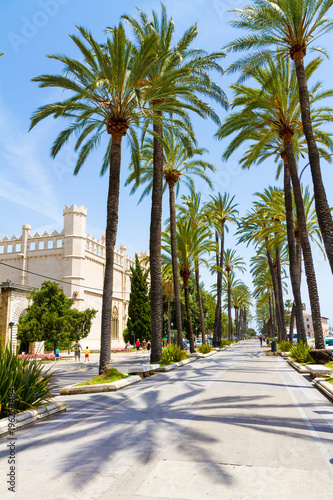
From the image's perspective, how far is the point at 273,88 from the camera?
18.5 m

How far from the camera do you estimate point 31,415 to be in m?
7.17

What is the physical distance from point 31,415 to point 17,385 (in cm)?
59

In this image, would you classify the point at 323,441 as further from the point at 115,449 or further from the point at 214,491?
the point at 115,449

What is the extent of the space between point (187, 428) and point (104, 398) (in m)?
3.82

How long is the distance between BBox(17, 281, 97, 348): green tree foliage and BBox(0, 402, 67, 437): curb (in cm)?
2285

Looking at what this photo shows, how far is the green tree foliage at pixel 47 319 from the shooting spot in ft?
Answer: 97.8

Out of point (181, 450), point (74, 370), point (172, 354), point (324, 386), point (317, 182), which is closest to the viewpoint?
point (181, 450)

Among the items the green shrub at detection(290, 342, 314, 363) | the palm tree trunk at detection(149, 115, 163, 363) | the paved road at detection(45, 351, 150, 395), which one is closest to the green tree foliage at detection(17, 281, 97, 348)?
the paved road at detection(45, 351, 150, 395)

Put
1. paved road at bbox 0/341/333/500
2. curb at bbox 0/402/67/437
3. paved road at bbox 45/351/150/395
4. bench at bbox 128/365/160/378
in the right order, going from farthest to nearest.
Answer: paved road at bbox 45/351/150/395 → bench at bbox 128/365/160/378 → curb at bbox 0/402/67/437 → paved road at bbox 0/341/333/500

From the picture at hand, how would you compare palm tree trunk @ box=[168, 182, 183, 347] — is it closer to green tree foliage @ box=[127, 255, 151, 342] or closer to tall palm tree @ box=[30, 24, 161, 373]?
tall palm tree @ box=[30, 24, 161, 373]

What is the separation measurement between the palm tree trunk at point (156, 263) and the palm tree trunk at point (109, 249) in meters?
4.55

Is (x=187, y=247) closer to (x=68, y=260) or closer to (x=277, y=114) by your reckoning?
(x=277, y=114)

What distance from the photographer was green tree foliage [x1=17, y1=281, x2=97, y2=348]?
2982 centimetres

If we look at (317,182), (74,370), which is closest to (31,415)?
(317,182)
